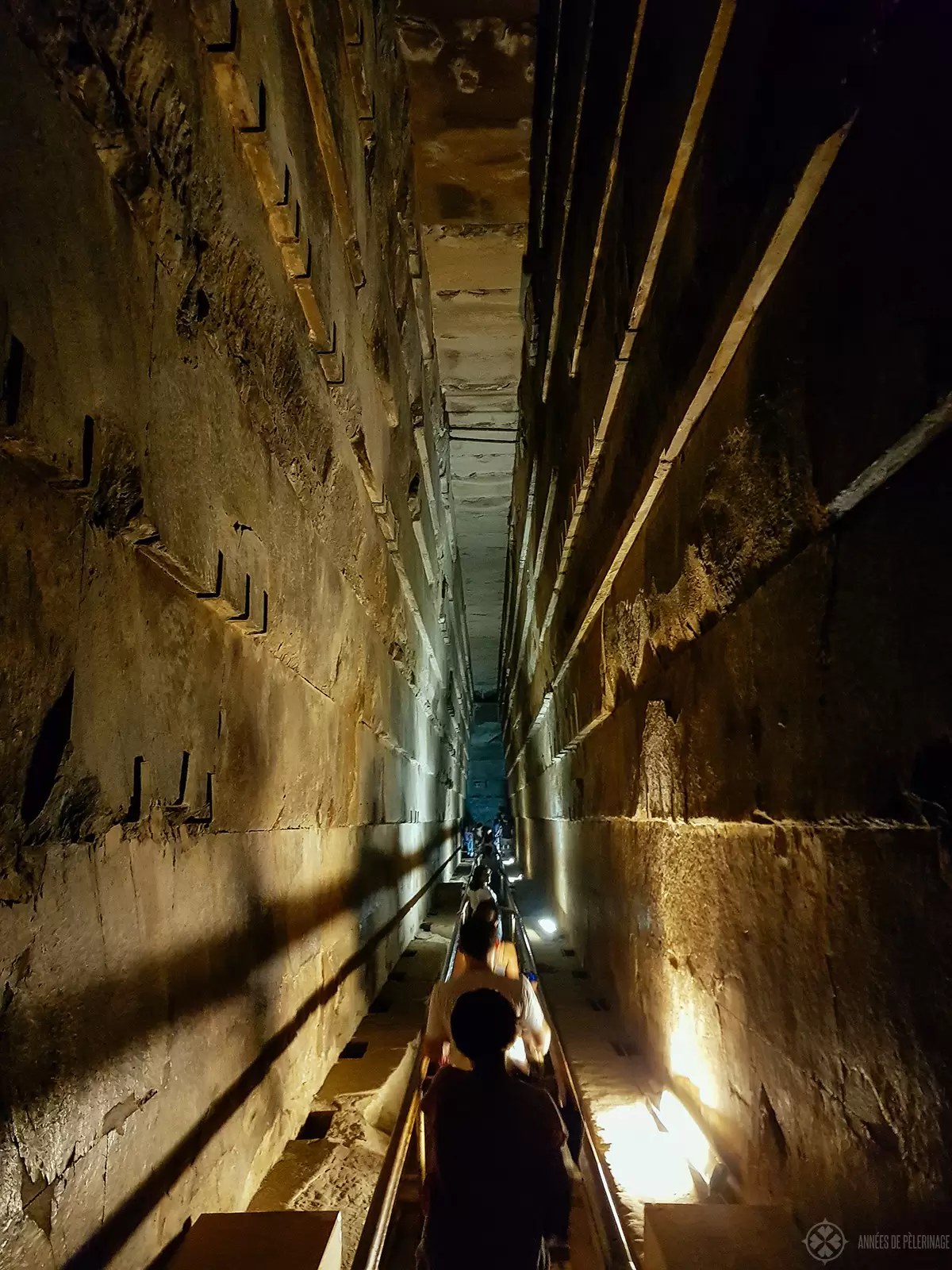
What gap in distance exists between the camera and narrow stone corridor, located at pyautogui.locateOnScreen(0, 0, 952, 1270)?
4.16ft

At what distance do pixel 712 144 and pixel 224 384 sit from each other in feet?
4.96

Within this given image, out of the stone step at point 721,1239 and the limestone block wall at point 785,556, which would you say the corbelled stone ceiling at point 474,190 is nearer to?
the limestone block wall at point 785,556

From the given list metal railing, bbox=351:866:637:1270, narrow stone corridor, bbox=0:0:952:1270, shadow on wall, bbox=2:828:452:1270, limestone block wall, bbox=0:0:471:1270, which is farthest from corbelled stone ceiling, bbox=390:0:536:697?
metal railing, bbox=351:866:637:1270

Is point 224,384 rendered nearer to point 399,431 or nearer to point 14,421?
point 14,421

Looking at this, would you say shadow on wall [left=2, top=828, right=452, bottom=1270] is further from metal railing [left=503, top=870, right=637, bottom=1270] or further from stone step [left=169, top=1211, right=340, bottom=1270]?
metal railing [left=503, top=870, right=637, bottom=1270]

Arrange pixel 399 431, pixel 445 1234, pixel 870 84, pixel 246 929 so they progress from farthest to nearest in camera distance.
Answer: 1. pixel 399 431
2. pixel 246 929
3. pixel 445 1234
4. pixel 870 84

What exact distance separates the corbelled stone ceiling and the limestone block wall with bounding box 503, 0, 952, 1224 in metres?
1.11

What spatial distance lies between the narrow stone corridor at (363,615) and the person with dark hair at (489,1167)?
252 mm

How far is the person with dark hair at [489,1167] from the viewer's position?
174 centimetres

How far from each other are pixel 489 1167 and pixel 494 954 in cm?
179

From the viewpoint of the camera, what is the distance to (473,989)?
2.69 m

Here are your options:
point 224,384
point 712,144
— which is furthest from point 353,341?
point 712,144

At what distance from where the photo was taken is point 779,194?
5.34ft

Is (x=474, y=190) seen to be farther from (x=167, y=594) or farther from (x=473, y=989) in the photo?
(x=473, y=989)
